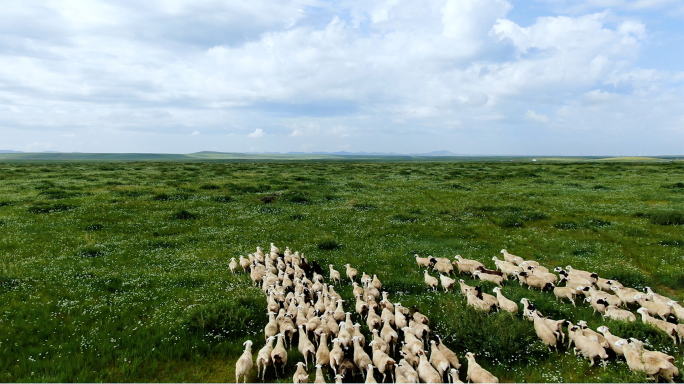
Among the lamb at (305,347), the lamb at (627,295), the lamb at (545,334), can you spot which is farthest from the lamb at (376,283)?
the lamb at (627,295)

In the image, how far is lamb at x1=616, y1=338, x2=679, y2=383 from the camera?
791cm

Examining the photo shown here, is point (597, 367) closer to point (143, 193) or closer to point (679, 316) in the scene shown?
point (679, 316)

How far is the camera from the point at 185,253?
18.4 metres

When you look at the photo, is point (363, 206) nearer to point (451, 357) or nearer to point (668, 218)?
point (668, 218)

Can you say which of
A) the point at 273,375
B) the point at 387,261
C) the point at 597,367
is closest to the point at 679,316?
the point at 597,367

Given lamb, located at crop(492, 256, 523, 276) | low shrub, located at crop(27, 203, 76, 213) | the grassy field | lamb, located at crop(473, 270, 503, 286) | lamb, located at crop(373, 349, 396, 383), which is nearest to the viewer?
lamb, located at crop(373, 349, 396, 383)

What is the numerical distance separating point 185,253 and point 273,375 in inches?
455

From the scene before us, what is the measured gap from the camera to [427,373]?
322 inches

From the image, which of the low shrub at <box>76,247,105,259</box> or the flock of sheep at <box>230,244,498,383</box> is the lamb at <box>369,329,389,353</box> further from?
the low shrub at <box>76,247,105,259</box>

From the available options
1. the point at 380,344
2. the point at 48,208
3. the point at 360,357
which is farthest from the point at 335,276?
the point at 48,208

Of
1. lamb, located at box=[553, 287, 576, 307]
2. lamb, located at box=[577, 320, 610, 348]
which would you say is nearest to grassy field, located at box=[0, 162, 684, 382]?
lamb, located at box=[553, 287, 576, 307]

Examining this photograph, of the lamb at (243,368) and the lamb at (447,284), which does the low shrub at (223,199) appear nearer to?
the lamb at (447,284)

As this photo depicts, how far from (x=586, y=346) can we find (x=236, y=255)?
15.3 meters

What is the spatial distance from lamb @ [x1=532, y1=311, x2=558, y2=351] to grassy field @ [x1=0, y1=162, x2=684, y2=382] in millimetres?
243
